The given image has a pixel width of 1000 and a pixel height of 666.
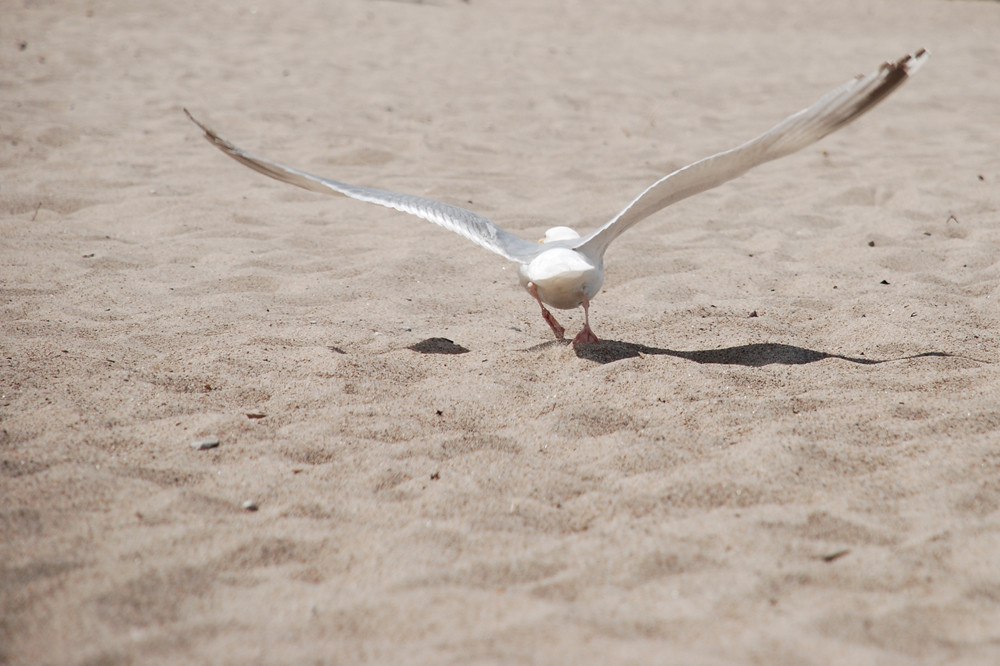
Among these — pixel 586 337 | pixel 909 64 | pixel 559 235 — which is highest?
pixel 909 64

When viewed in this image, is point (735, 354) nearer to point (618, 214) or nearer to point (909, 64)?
point (618, 214)

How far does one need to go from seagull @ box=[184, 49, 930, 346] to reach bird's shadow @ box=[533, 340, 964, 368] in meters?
0.08

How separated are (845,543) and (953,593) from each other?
0.28m

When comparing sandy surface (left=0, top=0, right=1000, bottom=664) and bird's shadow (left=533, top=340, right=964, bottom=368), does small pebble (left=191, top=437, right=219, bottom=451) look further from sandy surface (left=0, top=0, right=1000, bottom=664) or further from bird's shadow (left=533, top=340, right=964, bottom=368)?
bird's shadow (left=533, top=340, right=964, bottom=368)

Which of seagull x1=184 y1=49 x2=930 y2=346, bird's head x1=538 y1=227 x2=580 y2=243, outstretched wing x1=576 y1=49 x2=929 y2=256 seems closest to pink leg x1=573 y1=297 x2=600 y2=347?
seagull x1=184 y1=49 x2=930 y2=346

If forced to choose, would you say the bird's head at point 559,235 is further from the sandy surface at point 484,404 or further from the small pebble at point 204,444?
the small pebble at point 204,444

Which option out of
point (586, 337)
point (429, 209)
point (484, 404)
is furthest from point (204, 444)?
point (586, 337)

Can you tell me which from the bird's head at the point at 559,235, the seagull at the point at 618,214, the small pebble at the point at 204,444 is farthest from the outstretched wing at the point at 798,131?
the small pebble at the point at 204,444

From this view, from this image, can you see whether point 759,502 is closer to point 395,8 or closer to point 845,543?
point 845,543

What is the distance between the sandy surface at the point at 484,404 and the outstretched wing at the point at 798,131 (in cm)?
71

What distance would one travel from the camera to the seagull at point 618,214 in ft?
9.18

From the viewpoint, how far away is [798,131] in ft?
9.37

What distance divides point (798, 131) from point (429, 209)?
157cm

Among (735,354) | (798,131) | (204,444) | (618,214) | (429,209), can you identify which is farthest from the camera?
(429,209)
